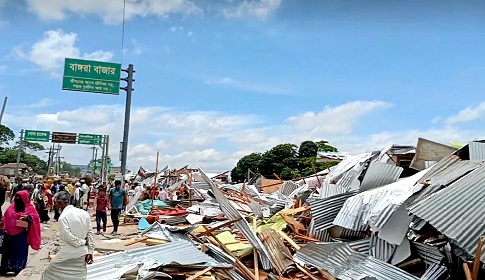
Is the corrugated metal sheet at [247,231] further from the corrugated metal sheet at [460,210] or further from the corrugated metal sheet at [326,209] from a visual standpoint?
the corrugated metal sheet at [460,210]

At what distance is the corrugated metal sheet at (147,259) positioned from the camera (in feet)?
18.4

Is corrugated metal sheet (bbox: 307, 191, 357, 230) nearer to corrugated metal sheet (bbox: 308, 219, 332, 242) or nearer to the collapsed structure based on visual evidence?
the collapsed structure

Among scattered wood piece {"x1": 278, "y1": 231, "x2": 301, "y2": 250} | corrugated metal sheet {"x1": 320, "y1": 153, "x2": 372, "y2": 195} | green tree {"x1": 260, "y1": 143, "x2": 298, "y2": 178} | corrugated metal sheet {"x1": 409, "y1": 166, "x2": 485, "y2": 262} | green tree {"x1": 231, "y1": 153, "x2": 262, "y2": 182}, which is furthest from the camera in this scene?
green tree {"x1": 231, "y1": 153, "x2": 262, "y2": 182}

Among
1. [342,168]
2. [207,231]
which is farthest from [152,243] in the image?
[342,168]

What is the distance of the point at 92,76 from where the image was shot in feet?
55.0

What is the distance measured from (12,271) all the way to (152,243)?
88.3 inches

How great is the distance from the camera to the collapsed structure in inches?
191

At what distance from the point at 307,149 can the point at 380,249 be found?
33.5 m

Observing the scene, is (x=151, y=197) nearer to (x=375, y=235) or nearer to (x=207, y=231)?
(x=207, y=231)

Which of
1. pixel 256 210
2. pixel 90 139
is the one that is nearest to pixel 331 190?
pixel 256 210

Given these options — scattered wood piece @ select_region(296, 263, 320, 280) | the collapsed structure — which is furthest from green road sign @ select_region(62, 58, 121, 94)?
scattered wood piece @ select_region(296, 263, 320, 280)

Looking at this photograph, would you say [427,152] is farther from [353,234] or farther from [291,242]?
[291,242]

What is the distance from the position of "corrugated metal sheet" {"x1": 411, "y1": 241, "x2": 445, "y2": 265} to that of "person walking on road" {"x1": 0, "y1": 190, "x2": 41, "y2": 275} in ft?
18.1

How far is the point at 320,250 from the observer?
647 cm
